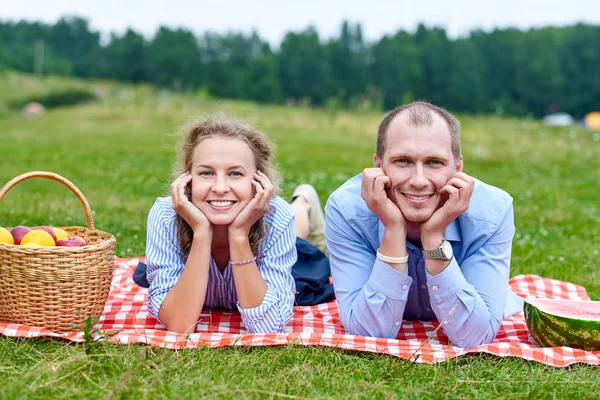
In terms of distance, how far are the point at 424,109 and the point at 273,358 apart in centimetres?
163

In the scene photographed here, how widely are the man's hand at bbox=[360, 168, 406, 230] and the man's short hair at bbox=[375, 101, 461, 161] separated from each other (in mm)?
238

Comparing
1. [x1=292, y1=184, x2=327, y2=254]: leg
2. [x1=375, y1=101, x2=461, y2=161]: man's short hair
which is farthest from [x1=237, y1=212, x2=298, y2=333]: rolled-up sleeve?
[x1=292, y1=184, x2=327, y2=254]: leg

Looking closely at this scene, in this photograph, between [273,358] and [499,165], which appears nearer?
[273,358]

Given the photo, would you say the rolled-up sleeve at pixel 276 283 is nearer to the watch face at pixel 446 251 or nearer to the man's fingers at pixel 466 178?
the watch face at pixel 446 251

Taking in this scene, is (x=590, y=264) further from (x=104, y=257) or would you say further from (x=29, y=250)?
(x=29, y=250)

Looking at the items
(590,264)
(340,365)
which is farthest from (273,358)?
(590,264)

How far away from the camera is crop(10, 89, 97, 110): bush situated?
35781mm

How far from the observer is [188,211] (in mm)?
3979

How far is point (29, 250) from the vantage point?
3.72m

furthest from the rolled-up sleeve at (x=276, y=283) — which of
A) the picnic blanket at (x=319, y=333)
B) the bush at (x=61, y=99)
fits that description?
the bush at (x=61, y=99)

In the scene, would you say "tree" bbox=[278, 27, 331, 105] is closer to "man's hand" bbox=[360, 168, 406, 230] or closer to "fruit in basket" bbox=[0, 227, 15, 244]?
"fruit in basket" bbox=[0, 227, 15, 244]

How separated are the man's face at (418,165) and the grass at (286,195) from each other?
2.84ft

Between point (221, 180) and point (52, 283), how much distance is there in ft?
3.70

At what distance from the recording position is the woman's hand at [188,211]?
398 centimetres
